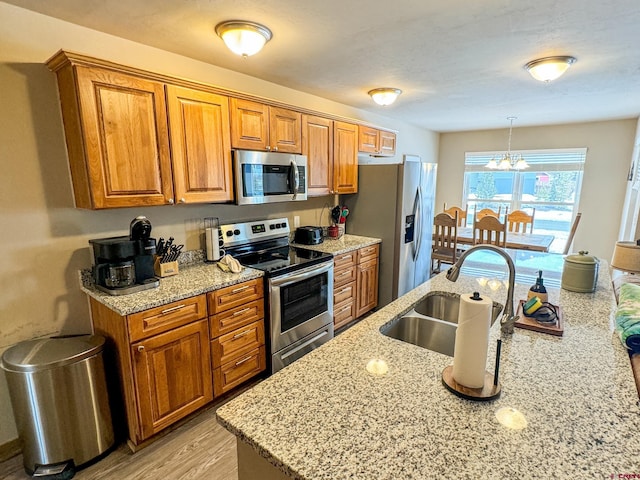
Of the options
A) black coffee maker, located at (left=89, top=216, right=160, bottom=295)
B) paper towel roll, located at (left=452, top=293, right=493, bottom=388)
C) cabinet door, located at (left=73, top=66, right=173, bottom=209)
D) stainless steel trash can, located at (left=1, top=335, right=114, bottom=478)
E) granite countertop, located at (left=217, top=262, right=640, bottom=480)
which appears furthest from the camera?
black coffee maker, located at (left=89, top=216, right=160, bottom=295)

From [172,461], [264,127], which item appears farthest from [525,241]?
[172,461]

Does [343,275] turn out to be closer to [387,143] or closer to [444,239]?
[444,239]

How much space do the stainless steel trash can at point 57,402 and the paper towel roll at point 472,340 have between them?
1.83m

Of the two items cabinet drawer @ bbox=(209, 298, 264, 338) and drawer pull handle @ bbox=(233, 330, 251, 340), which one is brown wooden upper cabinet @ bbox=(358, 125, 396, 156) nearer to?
cabinet drawer @ bbox=(209, 298, 264, 338)

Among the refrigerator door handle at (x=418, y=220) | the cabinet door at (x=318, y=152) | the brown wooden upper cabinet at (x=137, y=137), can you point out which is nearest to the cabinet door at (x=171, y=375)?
the brown wooden upper cabinet at (x=137, y=137)

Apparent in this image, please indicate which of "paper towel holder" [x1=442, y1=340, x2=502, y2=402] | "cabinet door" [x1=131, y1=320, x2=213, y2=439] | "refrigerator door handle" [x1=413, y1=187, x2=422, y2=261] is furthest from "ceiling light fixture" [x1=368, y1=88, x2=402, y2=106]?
"paper towel holder" [x1=442, y1=340, x2=502, y2=402]

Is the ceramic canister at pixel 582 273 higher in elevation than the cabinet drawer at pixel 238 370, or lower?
higher

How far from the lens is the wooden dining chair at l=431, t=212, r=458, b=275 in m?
4.19

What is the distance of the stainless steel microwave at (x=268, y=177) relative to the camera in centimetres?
246

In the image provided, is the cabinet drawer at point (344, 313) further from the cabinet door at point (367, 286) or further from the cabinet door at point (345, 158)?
the cabinet door at point (345, 158)

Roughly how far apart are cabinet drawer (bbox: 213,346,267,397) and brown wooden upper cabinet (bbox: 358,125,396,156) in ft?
8.10

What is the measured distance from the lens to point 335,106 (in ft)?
12.6

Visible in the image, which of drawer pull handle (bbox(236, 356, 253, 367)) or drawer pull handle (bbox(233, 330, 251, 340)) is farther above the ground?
drawer pull handle (bbox(233, 330, 251, 340))

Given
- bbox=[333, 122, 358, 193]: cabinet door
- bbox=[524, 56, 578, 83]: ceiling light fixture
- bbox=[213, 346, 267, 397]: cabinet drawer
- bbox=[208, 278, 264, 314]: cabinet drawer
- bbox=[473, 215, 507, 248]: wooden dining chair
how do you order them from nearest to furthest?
bbox=[208, 278, 264, 314]: cabinet drawer < bbox=[213, 346, 267, 397]: cabinet drawer < bbox=[524, 56, 578, 83]: ceiling light fixture < bbox=[333, 122, 358, 193]: cabinet door < bbox=[473, 215, 507, 248]: wooden dining chair
